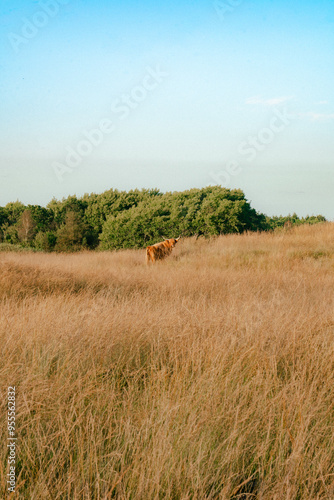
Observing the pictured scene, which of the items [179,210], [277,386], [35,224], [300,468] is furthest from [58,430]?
[35,224]

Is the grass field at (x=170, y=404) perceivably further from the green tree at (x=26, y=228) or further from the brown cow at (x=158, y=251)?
the green tree at (x=26, y=228)

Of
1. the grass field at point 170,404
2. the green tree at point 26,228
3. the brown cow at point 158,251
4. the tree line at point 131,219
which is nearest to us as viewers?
the grass field at point 170,404

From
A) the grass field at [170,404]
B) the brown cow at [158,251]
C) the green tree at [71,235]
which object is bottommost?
the grass field at [170,404]

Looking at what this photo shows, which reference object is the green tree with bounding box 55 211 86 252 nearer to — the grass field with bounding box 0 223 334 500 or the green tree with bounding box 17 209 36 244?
the green tree with bounding box 17 209 36 244

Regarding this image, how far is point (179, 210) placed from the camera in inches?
669

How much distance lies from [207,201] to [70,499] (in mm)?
15810

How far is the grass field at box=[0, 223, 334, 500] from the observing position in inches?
64.9

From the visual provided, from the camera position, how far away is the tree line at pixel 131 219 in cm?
1673

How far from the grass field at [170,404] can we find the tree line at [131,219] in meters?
12.8

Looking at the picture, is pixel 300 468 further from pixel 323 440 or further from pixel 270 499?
pixel 323 440

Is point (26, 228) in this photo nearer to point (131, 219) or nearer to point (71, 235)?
point (71, 235)

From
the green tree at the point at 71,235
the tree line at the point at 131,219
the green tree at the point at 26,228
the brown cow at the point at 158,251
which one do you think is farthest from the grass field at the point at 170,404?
the green tree at the point at 26,228

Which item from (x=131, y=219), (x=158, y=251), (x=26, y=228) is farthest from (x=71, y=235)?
(x=158, y=251)

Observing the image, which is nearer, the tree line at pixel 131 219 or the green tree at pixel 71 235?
the tree line at pixel 131 219
